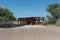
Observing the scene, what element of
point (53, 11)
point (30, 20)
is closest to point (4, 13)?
point (53, 11)

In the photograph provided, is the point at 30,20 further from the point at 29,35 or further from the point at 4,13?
the point at 29,35

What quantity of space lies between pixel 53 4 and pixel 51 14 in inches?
150

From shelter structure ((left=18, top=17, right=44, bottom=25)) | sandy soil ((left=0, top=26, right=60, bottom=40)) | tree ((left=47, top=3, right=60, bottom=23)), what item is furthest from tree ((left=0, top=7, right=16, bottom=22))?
sandy soil ((left=0, top=26, right=60, bottom=40))

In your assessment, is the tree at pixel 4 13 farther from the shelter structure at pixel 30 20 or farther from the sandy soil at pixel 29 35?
the sandy soil at pixel 29 35

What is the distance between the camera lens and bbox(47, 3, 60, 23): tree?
56778mm

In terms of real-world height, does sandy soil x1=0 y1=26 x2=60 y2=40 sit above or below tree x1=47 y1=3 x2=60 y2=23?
below

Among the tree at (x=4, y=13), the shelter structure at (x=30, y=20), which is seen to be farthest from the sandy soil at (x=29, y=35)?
the shelter structure at (x=30, y=20)

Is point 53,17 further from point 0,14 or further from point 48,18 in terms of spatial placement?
point 0,14

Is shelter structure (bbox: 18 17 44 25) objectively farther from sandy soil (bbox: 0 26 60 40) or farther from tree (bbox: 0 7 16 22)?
sandy soil (bbox: 0 26 60 40)

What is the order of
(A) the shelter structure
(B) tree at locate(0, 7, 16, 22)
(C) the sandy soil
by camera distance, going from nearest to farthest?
(C) the sandy soil → (B) tree at locate(0, 7, 16, 22) → (A) the shelter structure

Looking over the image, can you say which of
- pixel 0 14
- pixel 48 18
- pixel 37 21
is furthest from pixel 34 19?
pixel 0 14

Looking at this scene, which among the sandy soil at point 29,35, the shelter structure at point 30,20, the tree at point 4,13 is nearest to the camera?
the sandy soil at point 29,35

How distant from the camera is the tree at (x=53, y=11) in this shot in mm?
56778

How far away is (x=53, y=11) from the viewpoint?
194 feet
